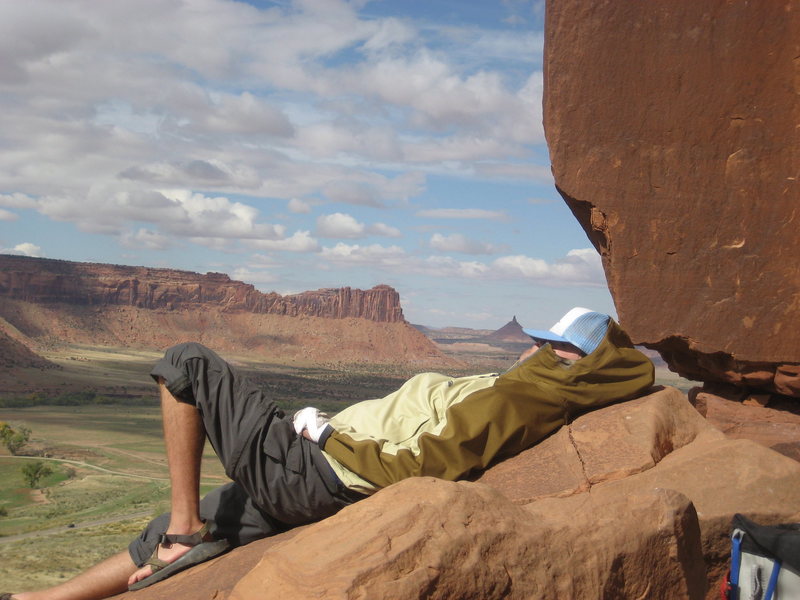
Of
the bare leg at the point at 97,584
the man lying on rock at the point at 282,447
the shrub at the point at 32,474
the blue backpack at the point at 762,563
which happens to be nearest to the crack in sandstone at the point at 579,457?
the man lying on rock at the point at 282,447

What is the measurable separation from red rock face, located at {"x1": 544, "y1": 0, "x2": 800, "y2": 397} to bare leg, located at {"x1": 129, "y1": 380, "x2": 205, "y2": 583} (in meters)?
2.84

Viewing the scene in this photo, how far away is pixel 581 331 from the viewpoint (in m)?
4.59

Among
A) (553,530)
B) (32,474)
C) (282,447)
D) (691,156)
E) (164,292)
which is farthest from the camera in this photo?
(164,292)

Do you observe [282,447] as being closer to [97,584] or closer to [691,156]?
[97,584]

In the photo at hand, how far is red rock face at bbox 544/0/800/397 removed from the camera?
5129 mm

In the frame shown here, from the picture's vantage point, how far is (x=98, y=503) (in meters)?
22.1

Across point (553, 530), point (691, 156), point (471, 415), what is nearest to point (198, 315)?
point (691, 156)

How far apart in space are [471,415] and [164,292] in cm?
11204

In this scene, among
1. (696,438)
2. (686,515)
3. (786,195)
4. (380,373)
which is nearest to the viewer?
(686,515)

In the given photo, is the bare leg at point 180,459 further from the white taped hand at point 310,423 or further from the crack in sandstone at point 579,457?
the crack in sandstone at point 579,457

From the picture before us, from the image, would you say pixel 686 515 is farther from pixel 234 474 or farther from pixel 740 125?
pixel 740 125

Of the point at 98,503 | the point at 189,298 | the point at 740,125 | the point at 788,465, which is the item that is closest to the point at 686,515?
the point at 788,465

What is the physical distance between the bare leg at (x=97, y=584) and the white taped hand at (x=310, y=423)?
1077 millimetres

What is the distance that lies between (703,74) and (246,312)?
117 m
